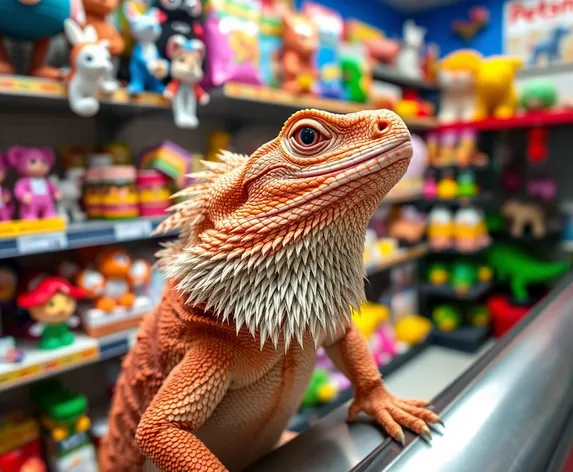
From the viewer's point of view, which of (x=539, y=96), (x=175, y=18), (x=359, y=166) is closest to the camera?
(x=359, y=166)

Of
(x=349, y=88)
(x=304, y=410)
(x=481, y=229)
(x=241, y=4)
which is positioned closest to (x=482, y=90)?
(x=481, y=229)

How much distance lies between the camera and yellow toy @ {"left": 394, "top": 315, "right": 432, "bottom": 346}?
3375 millimetres

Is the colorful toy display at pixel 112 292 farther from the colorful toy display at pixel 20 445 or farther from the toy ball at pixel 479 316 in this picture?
the toy ball at pixel 479 316

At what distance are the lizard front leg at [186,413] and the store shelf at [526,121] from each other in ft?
11.1

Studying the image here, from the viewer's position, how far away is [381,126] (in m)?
0.61

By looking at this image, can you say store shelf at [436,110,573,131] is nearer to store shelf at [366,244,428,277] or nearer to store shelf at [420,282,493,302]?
store shelf at [366,244,428,277]

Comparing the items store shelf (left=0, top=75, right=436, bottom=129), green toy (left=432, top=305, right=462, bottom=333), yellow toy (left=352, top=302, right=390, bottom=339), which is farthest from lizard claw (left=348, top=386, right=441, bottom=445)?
green toy (left=432, top=305, right=462, bottom=333)

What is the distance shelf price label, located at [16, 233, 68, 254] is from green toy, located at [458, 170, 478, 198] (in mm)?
2882

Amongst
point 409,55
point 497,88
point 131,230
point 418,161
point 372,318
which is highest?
point 409,55

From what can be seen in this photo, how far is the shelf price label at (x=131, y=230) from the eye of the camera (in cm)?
167

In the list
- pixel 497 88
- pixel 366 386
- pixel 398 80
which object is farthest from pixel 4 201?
pixel 497 88

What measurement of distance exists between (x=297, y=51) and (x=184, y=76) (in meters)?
0.78

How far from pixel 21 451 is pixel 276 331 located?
4.90ft

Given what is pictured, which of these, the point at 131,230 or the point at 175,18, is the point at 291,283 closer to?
the point at 131,230
